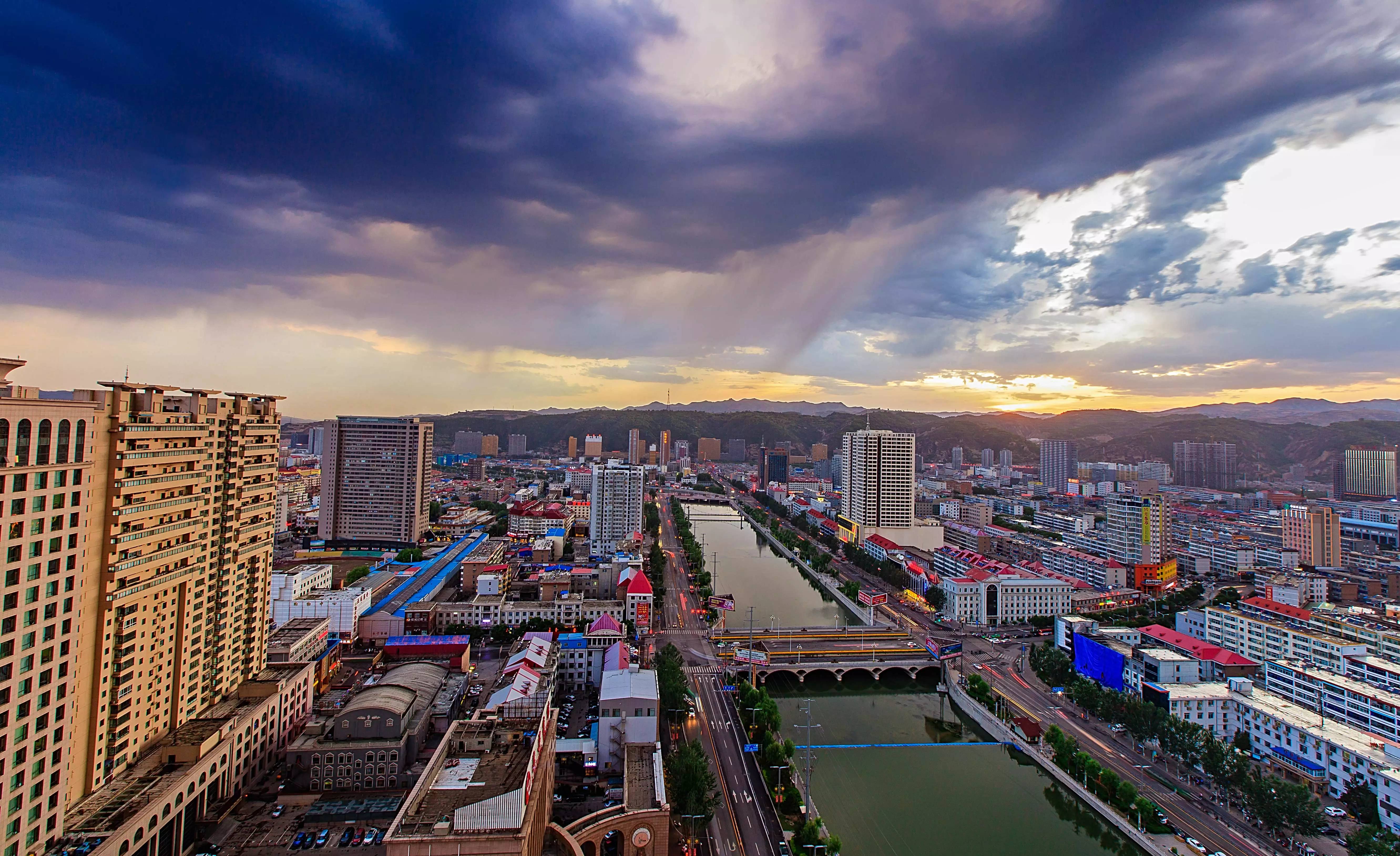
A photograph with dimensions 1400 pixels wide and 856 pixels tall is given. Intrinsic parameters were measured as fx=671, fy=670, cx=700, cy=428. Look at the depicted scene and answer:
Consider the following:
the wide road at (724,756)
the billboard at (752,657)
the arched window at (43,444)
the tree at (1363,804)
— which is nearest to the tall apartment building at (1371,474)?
the tree at (1363,804)

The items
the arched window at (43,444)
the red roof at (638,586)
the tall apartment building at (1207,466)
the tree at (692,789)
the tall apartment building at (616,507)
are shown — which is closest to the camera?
the arched window at (43,444)

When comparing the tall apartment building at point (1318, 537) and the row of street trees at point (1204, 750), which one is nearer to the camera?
the row of street trees at point (1204, 750)

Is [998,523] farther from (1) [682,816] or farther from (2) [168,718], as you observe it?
(2) [168,718]

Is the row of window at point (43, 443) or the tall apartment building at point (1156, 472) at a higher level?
the row of window at point (43, 443)

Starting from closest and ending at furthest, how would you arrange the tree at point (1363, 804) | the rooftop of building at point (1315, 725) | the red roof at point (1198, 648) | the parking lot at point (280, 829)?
the parking lot at point (280, 829), the tree at point (1363, 804), the rooftop of building at point (1315, 725), the red roof at point (1198, 648)

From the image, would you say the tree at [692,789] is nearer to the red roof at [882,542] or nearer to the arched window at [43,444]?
the arched window at [43,444]

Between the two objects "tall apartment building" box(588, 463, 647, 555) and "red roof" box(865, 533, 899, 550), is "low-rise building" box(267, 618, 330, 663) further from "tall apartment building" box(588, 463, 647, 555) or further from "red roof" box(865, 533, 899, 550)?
"red roof" box(865, 533, 899, 550)

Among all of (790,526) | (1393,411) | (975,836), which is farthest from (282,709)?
(1393,411)
